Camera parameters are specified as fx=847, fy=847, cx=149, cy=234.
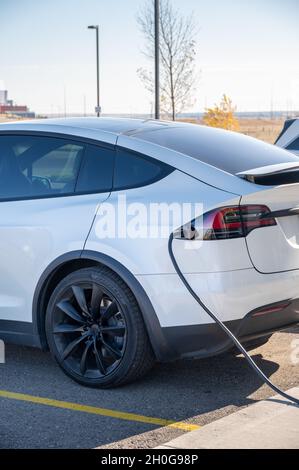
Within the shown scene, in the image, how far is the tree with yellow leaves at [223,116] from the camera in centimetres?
3141

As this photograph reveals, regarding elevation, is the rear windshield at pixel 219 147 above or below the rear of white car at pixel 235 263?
above

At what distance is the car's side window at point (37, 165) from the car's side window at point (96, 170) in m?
0.06

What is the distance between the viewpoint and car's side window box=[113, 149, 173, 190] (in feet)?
17.4

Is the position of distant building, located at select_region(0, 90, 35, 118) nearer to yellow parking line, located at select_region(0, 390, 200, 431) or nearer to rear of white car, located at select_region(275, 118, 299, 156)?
rear of white car, located at select_region(275, 118, 299, 156)

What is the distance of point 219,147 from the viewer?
5.61 metres

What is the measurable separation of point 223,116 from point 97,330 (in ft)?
89.1

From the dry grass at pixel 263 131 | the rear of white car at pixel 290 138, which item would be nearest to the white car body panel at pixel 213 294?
the rear of white car at pixel 290 138

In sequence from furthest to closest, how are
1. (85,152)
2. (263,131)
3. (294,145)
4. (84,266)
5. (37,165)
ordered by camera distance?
(263,131)
(294,145)
(37,165)
(85,152)
(84,266)

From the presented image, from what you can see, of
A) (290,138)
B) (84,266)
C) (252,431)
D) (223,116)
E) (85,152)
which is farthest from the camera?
(223,116)

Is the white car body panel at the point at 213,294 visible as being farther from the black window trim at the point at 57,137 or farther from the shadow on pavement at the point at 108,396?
the black window trim at the point at 57,137

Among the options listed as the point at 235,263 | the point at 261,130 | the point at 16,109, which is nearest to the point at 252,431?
the point at 235,263

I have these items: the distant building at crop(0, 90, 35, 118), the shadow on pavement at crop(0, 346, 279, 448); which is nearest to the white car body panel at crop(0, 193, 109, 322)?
the shadow on pavement at crop(0, 346, 279, 448)

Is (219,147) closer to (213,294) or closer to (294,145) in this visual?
(213,294)

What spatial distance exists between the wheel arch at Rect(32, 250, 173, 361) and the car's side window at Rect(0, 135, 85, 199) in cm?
48
